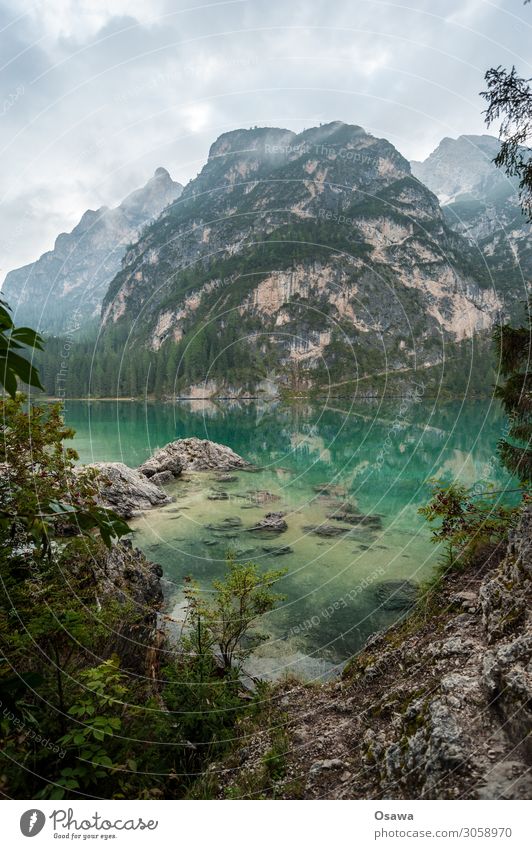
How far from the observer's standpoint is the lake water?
7.97 meters

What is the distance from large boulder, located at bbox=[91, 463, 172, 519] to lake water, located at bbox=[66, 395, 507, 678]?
28.2 inches

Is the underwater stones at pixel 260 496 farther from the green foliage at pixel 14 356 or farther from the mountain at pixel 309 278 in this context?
the mountain at pixel 309 278

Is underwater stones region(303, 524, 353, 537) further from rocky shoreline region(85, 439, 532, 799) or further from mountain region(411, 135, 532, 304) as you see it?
mountain region(411, 135, 532, 304)

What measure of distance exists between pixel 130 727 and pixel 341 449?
2749 cm

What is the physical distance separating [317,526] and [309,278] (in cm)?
11387

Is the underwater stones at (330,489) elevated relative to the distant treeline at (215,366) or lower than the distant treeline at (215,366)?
lower

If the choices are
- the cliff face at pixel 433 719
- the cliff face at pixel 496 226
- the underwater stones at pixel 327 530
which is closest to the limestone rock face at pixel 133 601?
the cliff face at pixel 433 719

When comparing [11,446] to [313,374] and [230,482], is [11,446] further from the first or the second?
[313,374]

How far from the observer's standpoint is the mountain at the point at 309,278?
107438mm

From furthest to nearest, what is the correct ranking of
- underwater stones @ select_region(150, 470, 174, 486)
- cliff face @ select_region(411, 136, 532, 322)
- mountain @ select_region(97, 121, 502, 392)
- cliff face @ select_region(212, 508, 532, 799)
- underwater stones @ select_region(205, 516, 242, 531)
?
cliff face @ select_region(411, 136, 532, 322) → mountain @ select_region(97, 121, 502, 392) → underwater stones @ select_region(150, 470, 174, 486) → underwater stones @ select_region(205, 516, 242, 531) → cliff face @ select_region(212, 508, 532, 799)

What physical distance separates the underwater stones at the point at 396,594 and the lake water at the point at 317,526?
5cm

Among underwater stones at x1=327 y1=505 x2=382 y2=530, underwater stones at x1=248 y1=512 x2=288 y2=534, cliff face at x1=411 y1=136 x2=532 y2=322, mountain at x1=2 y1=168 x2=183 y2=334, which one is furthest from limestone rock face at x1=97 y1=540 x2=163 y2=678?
cliff face at x1=411 y1=136 x2=532 y2=322
